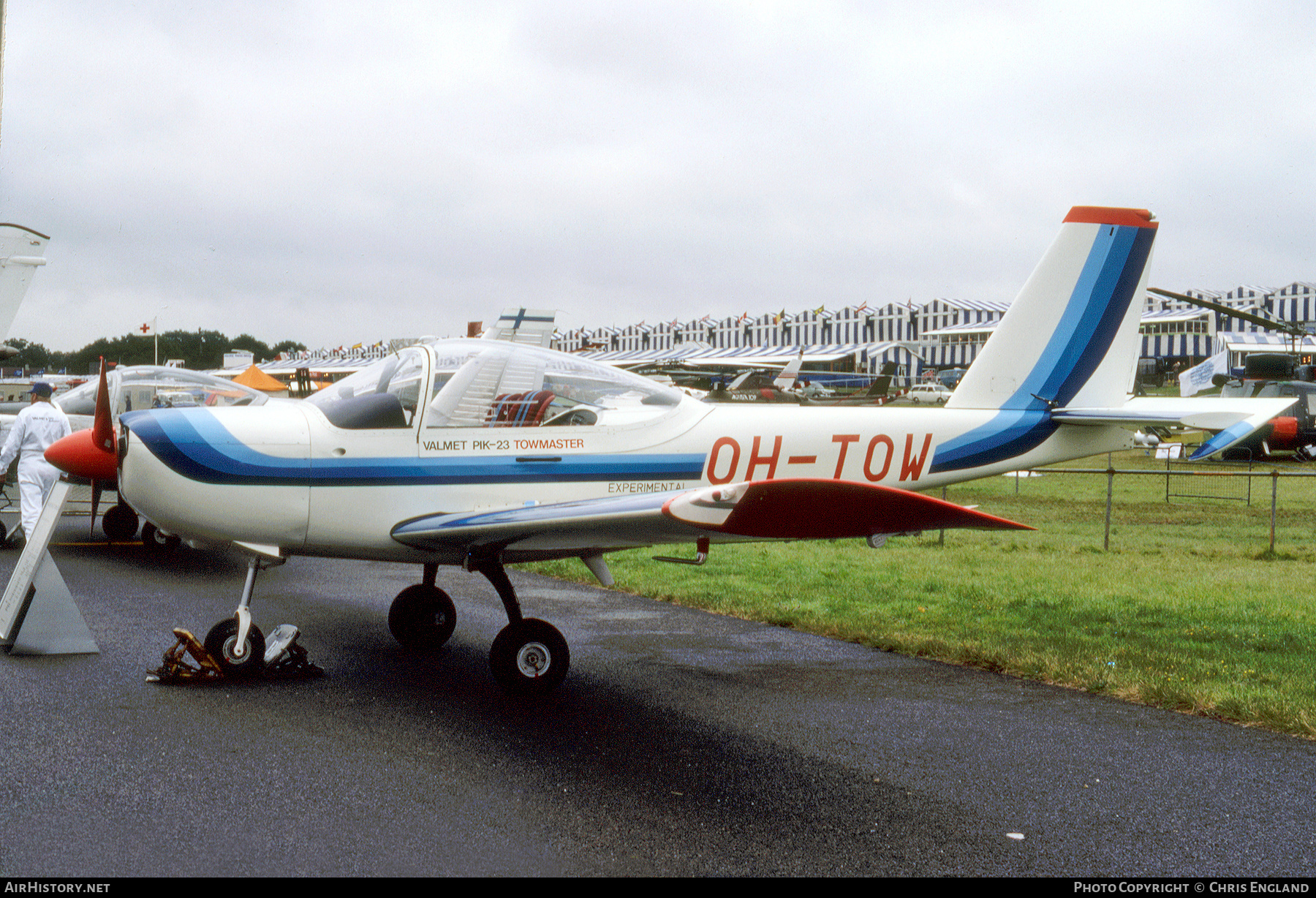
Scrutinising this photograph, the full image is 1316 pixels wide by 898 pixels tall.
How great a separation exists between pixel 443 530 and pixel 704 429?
1.75m

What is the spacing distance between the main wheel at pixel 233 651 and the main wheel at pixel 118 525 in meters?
6.64

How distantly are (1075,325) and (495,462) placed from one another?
14.5 ft

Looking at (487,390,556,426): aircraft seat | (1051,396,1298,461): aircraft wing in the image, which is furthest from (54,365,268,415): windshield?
(1051,396,1298,461): aircraft wing

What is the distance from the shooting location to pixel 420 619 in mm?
6789

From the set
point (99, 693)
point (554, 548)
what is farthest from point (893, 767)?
point (99, 693)

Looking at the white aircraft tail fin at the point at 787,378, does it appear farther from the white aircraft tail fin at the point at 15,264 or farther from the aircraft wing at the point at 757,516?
the aircraft wing at the point at 757,516

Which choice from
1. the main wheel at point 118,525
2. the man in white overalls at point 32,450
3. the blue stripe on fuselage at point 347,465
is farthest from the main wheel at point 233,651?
the main wheel at point 118,525

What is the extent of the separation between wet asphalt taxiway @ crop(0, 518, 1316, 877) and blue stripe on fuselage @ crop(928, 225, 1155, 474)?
1.91 meters

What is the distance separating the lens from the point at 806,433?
6188 millimetres

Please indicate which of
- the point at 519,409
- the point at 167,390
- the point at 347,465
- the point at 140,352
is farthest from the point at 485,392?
the point at 140,352

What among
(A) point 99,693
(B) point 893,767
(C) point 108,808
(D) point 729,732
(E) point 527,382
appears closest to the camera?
(C) point 108,808

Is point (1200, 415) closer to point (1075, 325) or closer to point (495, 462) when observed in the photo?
point (1075, 325)

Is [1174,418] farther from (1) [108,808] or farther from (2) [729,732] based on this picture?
(1) [108,808]

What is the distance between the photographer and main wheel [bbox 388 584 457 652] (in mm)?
6770
